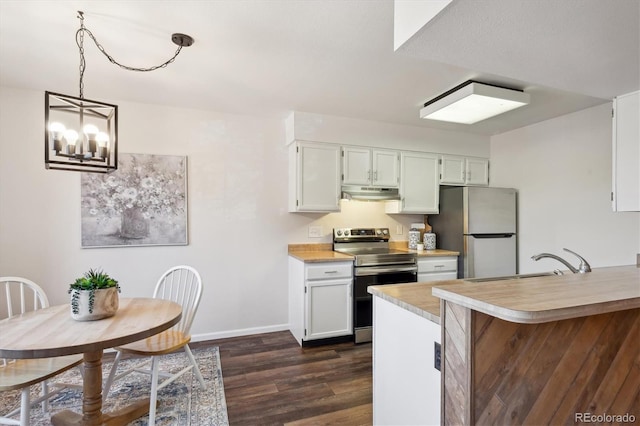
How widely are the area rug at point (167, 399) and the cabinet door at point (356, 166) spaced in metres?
2.26

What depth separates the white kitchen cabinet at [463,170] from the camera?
12.9 feet

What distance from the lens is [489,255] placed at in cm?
360

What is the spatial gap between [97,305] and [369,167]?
9.12ft

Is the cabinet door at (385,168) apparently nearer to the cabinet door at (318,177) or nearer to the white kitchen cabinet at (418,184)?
the white kitchen cabinet at (418,184)

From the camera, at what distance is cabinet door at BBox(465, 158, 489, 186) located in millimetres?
4047

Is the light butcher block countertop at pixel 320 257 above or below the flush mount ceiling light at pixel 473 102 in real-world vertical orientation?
below

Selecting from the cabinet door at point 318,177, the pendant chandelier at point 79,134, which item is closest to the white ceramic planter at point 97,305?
the pendant chandelier at point 79,134

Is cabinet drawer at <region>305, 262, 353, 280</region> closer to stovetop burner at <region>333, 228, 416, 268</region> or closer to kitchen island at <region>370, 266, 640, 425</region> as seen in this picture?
stovetop burner at <region>333, 228, 416, 268</region>

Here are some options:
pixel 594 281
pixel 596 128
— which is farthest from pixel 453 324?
pixel 596 128

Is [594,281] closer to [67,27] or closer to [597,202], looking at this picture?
[597,202]

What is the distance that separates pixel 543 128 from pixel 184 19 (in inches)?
146

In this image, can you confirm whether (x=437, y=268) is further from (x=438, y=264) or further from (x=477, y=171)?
(x=477, y=171)

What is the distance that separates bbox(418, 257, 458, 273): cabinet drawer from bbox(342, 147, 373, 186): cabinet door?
109cm

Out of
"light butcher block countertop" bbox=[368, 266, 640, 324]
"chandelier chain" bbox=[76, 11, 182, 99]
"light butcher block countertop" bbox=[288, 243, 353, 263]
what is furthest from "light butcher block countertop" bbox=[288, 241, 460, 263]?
"chandelier chain" bbox=[76, 11, 182, 99]
